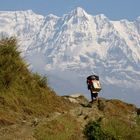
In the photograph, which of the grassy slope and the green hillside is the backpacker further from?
the grassy slope

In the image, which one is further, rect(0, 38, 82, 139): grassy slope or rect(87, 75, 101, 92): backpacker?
rect(87, 75, 101, 92): backpacker

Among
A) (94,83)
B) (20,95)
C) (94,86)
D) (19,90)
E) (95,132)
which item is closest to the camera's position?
(95,132)

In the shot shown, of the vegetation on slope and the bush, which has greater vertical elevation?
the vegetation on slope

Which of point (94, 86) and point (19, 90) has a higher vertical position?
point (94, 86)

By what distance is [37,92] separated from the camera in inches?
993

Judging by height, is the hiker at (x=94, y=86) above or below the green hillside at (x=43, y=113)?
above

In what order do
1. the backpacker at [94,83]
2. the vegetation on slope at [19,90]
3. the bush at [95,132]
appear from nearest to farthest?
1. the bush at [95,132]
2. the vegetation on slope at [19,90]
3. the backpacker at [94,83]

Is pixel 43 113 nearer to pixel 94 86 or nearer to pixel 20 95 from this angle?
pixel 20 95

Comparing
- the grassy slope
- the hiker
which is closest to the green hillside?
the grassy slope

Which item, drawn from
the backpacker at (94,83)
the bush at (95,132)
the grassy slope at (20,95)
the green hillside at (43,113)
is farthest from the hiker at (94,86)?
the bush at (95,132)

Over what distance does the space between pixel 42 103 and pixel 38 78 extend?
73.6 inches

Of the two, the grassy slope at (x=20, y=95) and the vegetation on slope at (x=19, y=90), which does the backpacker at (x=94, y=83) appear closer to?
the grassy slope at (x=20, y=95)

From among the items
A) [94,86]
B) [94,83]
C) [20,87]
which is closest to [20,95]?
[20,87]

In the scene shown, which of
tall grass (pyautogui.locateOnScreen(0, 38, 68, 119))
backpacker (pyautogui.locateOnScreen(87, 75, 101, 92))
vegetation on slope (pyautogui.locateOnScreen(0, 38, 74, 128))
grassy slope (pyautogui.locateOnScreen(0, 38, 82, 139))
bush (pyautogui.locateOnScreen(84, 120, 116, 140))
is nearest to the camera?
bush (pyautogui.locateOnScreen(84, 120, 116, 140))
